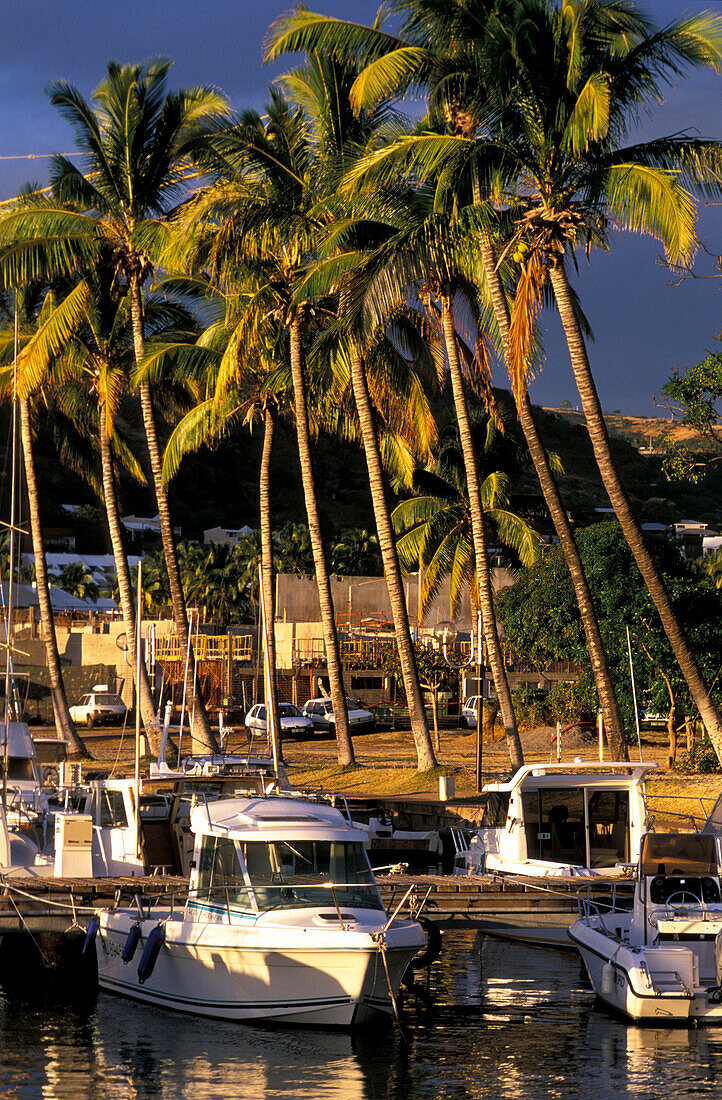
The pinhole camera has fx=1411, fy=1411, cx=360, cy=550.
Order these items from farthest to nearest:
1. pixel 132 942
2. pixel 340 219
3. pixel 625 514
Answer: pixel 340 219, pixel 625 514, pixel 132 942

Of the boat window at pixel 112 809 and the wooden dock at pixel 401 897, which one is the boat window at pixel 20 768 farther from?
the wooden dock at pixel 401 897

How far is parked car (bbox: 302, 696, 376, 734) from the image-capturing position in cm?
5781

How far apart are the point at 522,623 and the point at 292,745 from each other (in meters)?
11.7

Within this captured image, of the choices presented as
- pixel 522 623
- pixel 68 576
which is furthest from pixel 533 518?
pixel 68 576

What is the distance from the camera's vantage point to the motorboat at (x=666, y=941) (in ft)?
57.2

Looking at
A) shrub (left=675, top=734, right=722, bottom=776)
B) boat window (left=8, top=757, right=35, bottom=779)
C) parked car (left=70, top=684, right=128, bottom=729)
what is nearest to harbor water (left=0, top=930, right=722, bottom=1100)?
boat window (left=8, top=757, right=35, bottom=779)

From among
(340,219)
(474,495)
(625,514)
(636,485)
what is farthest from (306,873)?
(636,485)

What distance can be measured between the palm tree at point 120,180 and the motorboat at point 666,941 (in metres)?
22.6

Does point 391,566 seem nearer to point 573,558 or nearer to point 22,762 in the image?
point 573,558

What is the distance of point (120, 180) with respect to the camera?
4153 cm

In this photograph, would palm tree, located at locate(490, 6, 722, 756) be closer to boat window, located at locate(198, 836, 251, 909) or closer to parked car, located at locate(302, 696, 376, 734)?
boat window, located at locate(198, 836, 251, 909)

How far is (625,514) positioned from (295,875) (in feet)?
35.5

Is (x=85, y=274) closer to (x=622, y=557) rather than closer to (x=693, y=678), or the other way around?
(x=622, y=557)

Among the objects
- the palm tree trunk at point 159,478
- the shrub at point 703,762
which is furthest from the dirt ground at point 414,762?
the palm tree trunk at point 159,478
